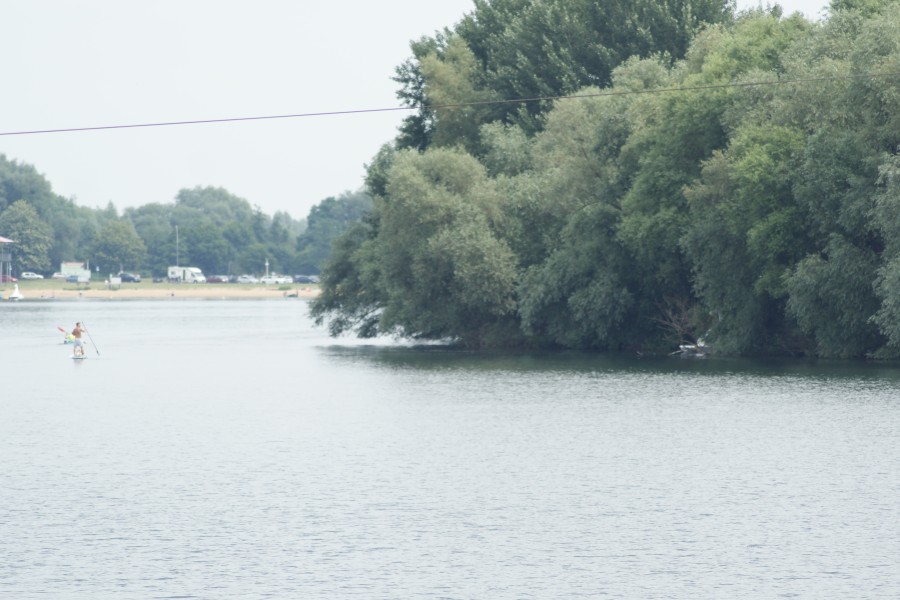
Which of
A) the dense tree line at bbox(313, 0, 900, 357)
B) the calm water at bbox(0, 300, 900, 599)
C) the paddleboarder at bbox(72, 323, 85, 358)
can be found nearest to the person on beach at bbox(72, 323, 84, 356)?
the paddleboarder at bbox(72, 323, 85, 358)

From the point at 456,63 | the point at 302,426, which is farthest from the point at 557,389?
the point at 456,63

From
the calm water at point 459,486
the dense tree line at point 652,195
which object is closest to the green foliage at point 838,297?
the dense tree line at point 652,195

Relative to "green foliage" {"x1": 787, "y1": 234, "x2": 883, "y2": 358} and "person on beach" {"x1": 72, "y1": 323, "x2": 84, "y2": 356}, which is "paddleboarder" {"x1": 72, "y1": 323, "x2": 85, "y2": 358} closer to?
"person on beach" {"x1": 72, "y1": 323, "x2": 84, "y2": 356}

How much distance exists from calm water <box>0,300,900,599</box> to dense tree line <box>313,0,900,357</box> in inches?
283

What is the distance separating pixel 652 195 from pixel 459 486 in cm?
4481

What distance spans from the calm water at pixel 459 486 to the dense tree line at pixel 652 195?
7186 mm

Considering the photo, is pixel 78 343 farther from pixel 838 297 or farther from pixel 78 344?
pixel 838 297

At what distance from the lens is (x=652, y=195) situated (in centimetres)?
7588

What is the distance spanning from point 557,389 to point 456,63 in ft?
168

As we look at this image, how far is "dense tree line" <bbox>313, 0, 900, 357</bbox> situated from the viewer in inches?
2564

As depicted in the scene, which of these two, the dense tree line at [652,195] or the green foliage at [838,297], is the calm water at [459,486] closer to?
the green foliage at [838,297]

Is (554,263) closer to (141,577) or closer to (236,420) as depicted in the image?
(236,420)

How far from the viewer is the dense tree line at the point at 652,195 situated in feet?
214

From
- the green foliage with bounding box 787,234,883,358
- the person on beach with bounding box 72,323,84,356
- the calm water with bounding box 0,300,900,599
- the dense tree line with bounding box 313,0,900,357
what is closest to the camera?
the calm water with bounding box 0,300,900,599
